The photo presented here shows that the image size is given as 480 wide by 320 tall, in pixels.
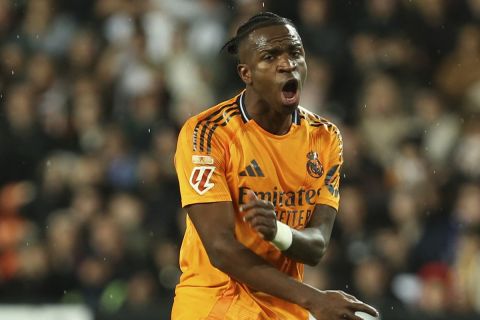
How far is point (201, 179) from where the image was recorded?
494cm

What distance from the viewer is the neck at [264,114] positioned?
16.8 feet

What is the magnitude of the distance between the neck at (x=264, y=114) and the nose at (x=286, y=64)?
0.26 meters

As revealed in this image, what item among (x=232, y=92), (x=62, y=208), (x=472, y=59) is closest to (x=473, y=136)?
(x=472, y=59)

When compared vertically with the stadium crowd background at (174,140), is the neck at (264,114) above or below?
above

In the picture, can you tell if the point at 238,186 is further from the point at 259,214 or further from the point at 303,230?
the point at 259,214

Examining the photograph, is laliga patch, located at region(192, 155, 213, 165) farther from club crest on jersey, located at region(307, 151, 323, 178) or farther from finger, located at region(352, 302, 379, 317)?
finger, located at region(352, 302, 379, 317)

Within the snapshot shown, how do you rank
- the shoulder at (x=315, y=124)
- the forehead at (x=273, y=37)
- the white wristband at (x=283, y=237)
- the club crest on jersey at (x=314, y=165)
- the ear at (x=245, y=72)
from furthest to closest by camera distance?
1. the shoulder at (x=315, y=124)
2. the club crest on jersey at (x=314, y=165)
3. the ear at (x=245, y=72)
4. the forehead at (x=273, y=37)
5. the white wristband at (x=283, y=237)

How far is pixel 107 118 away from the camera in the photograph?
11.5 m

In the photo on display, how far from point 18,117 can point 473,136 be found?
4822 millimetres

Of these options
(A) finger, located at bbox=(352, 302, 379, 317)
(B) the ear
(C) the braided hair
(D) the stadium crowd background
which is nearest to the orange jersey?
(B) the ear

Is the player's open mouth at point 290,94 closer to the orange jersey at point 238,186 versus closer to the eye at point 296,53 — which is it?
the eye at point 296,53

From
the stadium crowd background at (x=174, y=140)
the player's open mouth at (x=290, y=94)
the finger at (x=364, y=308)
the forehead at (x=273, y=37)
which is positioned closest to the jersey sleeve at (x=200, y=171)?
the player's open mouth at (x=290, y=94)

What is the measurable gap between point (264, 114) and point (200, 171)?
439 millimetres

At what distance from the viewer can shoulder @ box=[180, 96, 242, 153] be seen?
5000 mm
